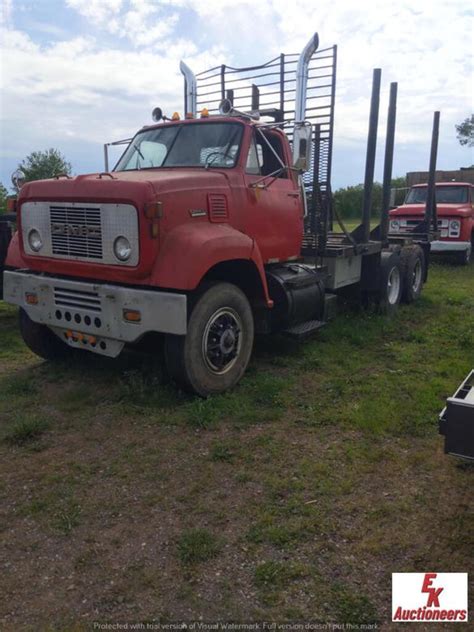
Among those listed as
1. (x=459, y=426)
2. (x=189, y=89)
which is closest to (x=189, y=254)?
(x=459, y=426)

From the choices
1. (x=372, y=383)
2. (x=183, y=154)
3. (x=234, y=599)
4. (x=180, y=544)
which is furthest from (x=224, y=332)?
(x=234, y=599)

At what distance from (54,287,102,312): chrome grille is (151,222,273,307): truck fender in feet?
2.11

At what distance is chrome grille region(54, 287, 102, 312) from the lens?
199 inches

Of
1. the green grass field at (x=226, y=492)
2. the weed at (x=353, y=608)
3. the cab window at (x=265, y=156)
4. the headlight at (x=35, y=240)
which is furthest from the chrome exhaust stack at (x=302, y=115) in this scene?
the weed at (x=353, y=608)

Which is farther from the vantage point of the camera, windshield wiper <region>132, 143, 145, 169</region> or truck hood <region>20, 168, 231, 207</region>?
windshield wiper <region>132, 143, 145, 169</region>

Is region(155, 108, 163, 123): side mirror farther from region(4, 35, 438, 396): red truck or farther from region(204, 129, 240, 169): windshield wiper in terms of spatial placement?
region(204, 129, 240, 169): windshield wiper

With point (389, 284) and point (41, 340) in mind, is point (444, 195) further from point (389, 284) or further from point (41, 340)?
point (41, 340)

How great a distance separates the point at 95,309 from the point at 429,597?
352 centimetres

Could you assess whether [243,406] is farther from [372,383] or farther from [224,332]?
[372,383]

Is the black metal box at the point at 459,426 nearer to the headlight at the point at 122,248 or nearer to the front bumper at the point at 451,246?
the headlight at the point at 122,248

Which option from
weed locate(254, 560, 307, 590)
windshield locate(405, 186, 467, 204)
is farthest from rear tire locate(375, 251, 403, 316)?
windshield locate(405, 186, 467, 204)

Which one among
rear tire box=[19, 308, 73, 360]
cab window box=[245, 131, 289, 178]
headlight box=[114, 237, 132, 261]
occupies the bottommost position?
rear tire box=[19, 308, 73, 360]

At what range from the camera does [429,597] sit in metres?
2.80

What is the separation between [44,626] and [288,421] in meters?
2.66
